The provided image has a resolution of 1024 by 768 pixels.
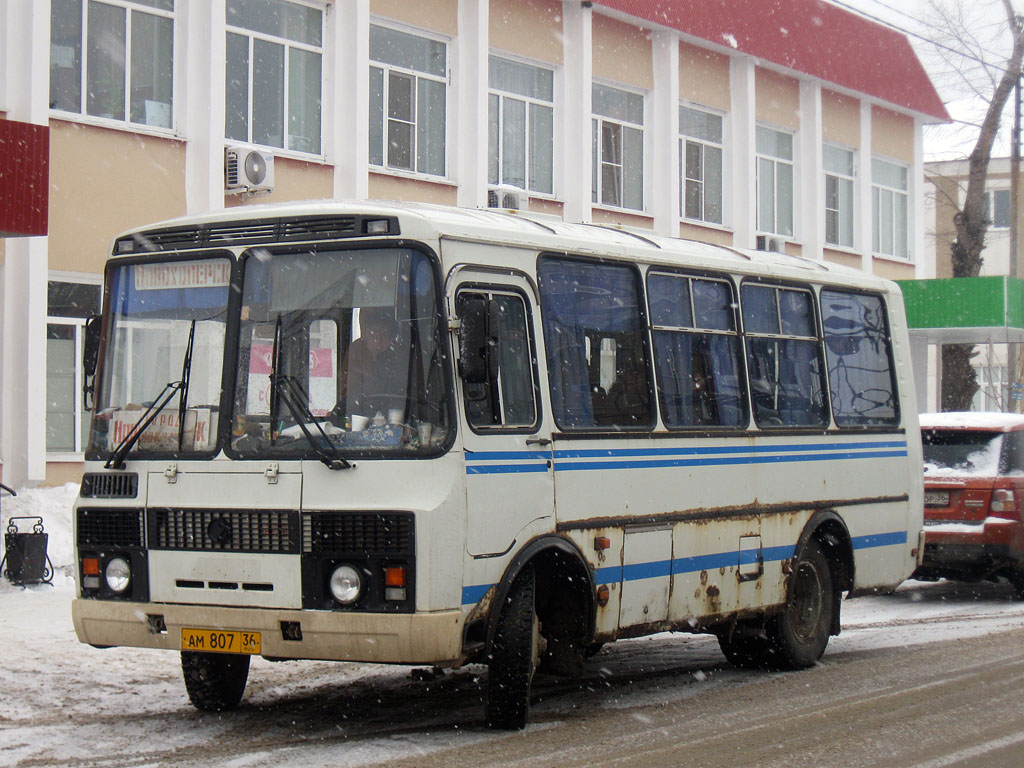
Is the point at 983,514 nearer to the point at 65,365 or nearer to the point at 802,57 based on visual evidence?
the point at 65,365

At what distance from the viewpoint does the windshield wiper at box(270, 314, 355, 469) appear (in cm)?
793

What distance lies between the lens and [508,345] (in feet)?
28.4

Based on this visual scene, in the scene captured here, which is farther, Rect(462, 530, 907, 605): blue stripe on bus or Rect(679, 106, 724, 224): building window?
Rect(679, 106, 724, 224): building window

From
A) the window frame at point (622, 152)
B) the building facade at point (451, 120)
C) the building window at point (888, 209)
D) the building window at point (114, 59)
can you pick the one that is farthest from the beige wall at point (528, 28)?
the building window at point (888, 209)

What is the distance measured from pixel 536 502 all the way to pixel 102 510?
2453 millimetres

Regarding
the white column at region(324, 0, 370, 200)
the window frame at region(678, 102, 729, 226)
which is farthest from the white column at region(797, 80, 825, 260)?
the white column at region(324, 0, 370, 200)

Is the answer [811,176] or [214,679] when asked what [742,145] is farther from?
[214,679]

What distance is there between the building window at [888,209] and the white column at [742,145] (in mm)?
5595

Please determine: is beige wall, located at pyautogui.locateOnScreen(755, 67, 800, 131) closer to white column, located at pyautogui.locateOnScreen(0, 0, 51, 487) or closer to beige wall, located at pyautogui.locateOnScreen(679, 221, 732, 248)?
beige wall, located at pyautogui.locateOnScreen(679, 221, 732, 248)

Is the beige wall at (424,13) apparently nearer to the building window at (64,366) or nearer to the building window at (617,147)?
the building window at (617,147)

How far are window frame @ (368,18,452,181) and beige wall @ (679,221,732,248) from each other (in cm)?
619

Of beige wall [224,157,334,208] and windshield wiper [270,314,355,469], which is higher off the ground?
beige wall [224,157,334,208]

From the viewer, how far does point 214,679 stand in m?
9.12

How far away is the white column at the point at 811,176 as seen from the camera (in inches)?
1225
